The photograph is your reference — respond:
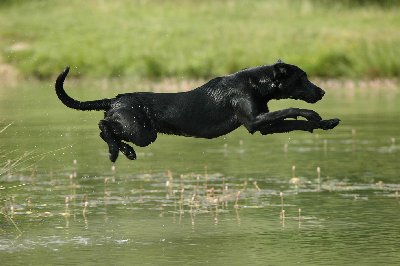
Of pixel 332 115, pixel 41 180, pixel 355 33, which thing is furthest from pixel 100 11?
pixel 41 180

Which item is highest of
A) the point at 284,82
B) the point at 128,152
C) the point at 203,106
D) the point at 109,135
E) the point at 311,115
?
the point at 284,82

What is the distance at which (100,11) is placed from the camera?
52.4 m

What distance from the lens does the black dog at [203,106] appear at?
14.0m

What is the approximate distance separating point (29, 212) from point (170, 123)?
413 cm

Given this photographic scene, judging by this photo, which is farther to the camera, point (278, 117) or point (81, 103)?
point (81, 103)

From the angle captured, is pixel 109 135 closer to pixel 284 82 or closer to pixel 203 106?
pixel 203 106

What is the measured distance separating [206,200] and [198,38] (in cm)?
2810

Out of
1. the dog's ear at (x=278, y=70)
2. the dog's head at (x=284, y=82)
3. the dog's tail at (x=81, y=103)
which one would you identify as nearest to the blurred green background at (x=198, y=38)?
the dog's tail at (x=81, y=103)

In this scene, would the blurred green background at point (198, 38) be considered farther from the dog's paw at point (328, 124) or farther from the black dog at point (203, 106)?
the dog's paw at point (328, 124)

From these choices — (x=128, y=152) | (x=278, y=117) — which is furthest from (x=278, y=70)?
(x=128, y=152)

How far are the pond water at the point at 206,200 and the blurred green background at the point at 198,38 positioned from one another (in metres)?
13.8

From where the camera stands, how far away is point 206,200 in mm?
18688

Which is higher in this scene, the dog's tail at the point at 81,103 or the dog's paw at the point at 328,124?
the dog's tail at the point at 81,103

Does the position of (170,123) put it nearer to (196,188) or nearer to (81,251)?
A: (81,251)
